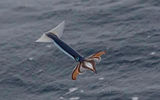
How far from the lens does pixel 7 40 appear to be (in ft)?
273

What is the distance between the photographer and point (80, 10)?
90125 millimetres

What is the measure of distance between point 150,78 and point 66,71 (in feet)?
42.4

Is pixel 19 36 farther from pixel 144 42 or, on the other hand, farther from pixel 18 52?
pixel 144 42

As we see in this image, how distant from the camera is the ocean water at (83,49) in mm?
67375

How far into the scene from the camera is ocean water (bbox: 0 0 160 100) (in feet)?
221

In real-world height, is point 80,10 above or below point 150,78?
above

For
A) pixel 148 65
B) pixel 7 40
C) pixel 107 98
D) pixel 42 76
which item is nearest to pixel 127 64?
pixel 148 65

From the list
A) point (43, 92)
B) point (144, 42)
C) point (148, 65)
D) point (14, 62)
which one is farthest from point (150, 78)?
point (14, 62)

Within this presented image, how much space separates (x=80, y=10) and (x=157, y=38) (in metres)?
19.1

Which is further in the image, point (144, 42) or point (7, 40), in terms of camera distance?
point (7, 40)

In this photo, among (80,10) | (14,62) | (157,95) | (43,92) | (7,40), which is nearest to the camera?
(157,95)

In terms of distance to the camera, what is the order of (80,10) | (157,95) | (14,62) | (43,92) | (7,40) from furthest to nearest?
(80,10) < (7,40) < (14,62) < (43,92) < (157,95)

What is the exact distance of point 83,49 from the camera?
252 ft

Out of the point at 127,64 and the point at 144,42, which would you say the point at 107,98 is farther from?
the point at 144,42
